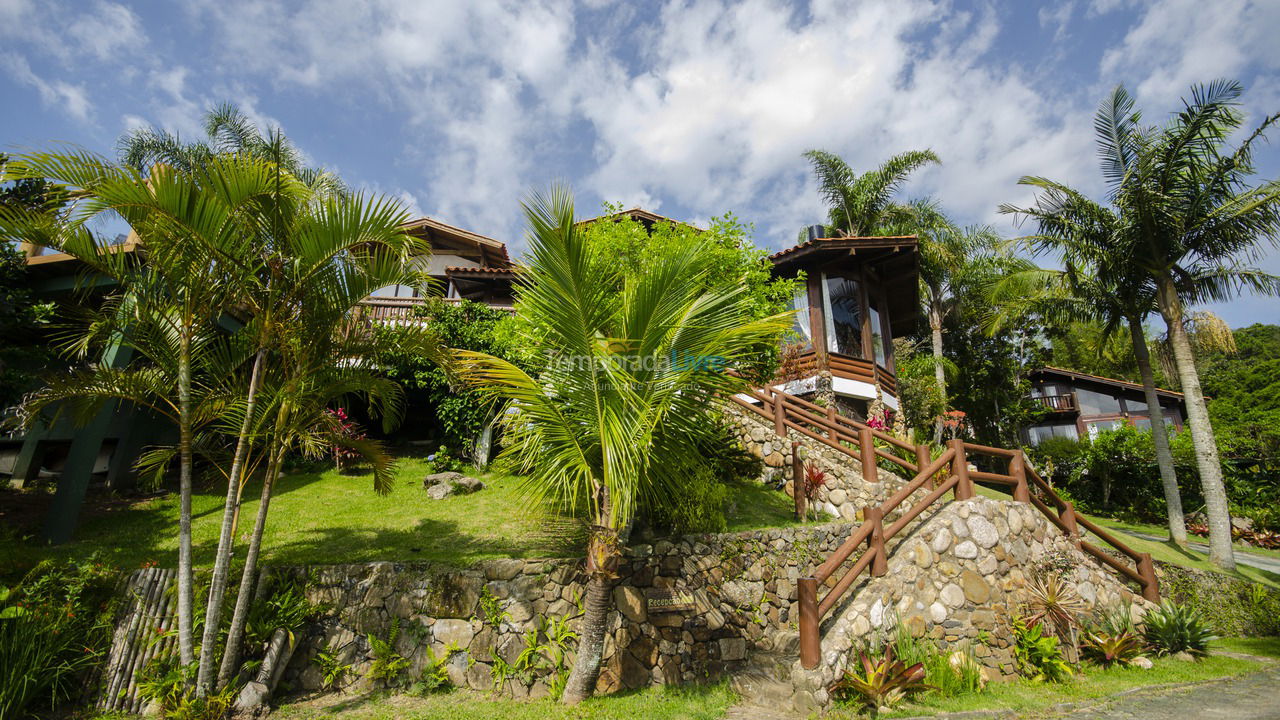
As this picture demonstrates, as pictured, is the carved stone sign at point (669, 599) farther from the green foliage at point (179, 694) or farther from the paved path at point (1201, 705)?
the green foliage at point (179, 694)

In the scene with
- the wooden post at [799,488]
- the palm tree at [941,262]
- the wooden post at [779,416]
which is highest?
the palm tree at [941,262]

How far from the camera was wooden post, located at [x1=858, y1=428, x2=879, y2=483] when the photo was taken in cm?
842

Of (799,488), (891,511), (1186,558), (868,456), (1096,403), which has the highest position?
(1096,403)

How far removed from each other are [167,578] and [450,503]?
3981 mm

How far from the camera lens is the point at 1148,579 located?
7.74 meters

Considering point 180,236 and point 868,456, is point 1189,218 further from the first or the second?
point 180,236

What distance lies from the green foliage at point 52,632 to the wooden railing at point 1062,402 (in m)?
30.4

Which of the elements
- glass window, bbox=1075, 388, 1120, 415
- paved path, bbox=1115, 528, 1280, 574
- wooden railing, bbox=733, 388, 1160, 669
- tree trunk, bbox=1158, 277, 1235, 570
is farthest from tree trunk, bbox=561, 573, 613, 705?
glass window, bbox=1075, 388, 1120, 415

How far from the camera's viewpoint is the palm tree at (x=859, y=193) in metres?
18.7

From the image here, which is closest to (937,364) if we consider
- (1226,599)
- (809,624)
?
(1226,599)

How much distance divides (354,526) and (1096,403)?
3028 cm

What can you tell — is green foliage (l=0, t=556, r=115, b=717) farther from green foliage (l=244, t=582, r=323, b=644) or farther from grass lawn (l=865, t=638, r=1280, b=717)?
grass lawn (l=865, t=638, r=1280, b=717)

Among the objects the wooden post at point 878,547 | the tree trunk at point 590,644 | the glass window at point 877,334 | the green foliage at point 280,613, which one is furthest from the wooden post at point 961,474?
the glass window at point 877,334

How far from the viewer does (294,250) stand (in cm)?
541
